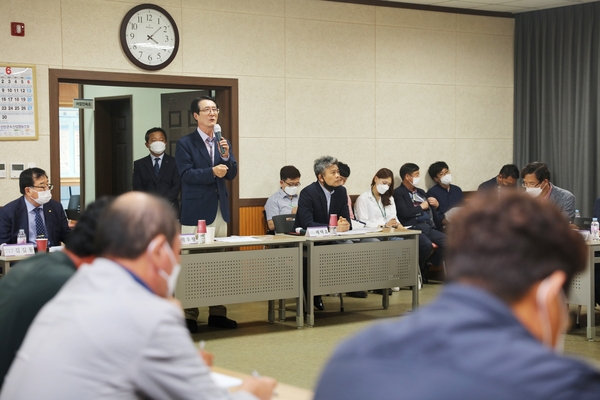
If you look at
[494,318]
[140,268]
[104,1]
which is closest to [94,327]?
[140,268]

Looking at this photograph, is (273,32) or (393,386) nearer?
(393,386)

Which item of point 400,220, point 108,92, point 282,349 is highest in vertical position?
point 108,92

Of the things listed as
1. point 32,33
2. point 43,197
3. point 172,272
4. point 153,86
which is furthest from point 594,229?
Answer: point 172,272

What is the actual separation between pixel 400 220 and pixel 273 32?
7.93 feet

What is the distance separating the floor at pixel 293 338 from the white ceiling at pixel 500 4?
133 inches

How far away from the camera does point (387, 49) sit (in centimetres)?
873

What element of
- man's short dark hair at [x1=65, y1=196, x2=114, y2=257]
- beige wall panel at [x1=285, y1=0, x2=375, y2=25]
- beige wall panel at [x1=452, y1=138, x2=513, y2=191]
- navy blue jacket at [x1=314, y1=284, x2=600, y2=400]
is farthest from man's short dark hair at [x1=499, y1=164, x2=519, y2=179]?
navy blue jacket at [x1=314, y1=284, x2=600, y2=400]

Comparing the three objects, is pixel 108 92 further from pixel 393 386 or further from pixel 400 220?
pixel 393 386

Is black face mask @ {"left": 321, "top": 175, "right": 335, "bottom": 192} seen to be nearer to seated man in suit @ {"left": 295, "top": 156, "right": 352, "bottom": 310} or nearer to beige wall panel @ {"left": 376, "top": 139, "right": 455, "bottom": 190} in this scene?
seated man in suit @ {"left": 295, "top": 156, "right": 352, "bottom": 310}

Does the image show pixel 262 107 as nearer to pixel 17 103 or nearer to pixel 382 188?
pixel 382 188

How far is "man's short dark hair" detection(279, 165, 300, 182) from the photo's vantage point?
306 inches

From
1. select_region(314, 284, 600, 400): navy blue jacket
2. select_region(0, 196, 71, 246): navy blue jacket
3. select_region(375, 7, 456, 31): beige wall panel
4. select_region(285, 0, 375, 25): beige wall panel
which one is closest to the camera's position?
select_region(314, 284, 600, 400): navy blue jacket

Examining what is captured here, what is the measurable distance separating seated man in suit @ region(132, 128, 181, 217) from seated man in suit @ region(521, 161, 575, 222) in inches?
130

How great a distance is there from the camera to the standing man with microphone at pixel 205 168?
6379 mm
